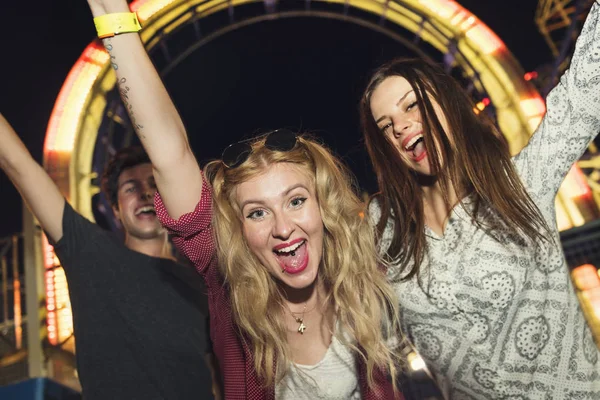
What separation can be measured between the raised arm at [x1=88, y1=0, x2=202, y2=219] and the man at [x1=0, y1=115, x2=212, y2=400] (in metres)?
0.79

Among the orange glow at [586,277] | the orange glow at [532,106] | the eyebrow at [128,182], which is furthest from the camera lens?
the orange glow at [532,106]

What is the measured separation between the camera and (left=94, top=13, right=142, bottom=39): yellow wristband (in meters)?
1.45

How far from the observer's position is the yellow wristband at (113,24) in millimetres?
1452

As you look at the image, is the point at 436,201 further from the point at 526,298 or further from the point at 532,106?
the point at 532,106

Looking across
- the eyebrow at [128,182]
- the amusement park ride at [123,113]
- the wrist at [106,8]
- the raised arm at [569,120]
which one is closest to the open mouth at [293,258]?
the raised arm at [569,120]

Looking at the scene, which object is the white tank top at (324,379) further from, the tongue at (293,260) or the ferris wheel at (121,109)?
the ferris wheel at (121,109)

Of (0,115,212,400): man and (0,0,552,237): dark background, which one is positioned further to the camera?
(0,0,552,237): dark background

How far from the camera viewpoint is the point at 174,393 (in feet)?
6.73

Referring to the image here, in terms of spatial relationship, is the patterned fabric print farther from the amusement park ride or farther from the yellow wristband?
the amusement park ride

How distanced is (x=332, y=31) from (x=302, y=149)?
15.3 meters

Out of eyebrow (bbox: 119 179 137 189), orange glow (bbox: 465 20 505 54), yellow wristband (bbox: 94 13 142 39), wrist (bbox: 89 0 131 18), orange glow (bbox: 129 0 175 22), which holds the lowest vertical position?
yellow wristband (bbox: 94 13 142 39)

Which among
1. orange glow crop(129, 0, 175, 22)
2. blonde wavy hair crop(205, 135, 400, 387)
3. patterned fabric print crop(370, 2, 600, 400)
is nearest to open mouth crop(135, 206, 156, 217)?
blonde wavy hair crop(205, 135, 400, 387)

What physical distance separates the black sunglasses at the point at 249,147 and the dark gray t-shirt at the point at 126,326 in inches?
29.6

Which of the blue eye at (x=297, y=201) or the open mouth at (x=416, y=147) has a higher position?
the open mouth at (x=416, y=147)
